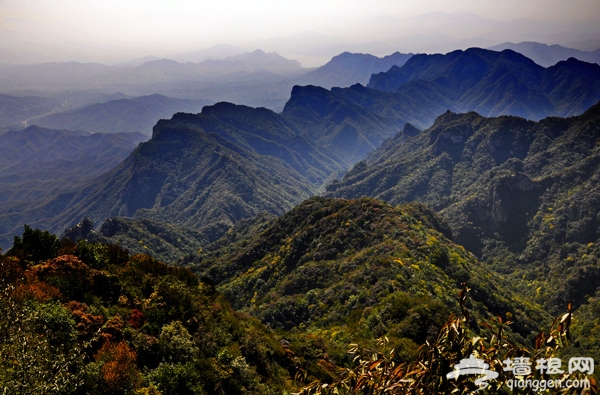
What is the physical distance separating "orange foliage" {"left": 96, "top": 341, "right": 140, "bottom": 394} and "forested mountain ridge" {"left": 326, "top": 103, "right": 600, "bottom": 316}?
335 ft

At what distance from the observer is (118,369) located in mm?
13078

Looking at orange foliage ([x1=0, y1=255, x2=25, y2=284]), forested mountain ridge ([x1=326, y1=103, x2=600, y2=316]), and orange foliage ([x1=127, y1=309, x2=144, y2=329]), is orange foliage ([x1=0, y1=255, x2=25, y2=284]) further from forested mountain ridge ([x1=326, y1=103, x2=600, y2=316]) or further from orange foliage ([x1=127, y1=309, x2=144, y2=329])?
forested mountain ridge ([x1=326, y1=103, x2=600, y2=316])

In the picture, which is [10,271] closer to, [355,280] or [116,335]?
[116,335]

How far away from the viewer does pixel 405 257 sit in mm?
54188

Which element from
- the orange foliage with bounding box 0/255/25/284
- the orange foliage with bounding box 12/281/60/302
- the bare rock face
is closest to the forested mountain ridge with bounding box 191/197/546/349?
the orange foliage with bounding box 12/281/60/302

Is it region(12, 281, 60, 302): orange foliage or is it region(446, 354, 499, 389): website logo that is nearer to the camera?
region(446, 354, 499, 389): website logo

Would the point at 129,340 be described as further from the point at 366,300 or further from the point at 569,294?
the point at 569,294

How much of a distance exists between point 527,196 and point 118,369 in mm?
151319

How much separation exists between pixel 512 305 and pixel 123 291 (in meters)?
65.9

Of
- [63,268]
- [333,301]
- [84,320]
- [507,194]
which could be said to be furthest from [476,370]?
[507,194]

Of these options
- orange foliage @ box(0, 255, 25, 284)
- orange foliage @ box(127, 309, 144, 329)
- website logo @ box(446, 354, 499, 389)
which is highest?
website logo @ box(446, 354, 499, 389)

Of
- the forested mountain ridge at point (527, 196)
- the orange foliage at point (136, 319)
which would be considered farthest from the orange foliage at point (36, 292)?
the forested mountain ridge at point (527, 196)

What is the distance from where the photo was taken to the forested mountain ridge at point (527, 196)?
323 ft

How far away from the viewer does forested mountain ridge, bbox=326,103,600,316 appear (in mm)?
98438
